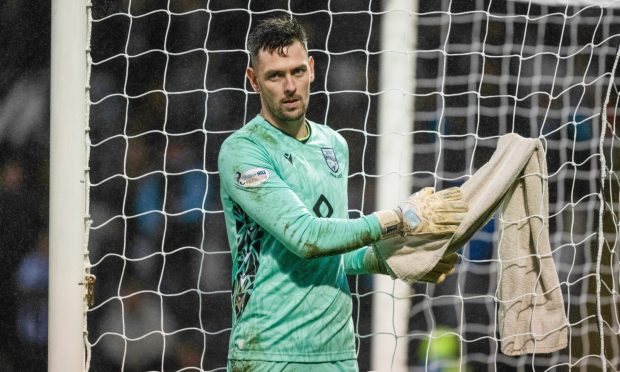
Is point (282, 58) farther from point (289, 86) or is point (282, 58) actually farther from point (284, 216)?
point (284, 216)

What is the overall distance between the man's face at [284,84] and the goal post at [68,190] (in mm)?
597

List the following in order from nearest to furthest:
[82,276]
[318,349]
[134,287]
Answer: [318,349] < [82,276] < [134,287]

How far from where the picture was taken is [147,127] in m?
3.09

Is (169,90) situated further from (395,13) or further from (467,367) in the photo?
(467,367)

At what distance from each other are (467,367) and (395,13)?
116 centimetres

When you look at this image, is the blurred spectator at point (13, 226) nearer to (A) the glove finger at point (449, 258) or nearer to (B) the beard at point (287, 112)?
(B) the beard at point (287, 112)

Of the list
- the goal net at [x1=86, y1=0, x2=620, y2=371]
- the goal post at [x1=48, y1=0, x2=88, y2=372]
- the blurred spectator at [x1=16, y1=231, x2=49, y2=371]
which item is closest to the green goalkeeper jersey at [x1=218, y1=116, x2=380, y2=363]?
the goal post at [x1=48, y1=0, x2=88, y2=372]

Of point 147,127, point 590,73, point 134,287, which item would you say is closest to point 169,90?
point 147,127

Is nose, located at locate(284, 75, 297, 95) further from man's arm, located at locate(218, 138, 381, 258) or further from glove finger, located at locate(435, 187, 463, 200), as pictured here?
glove finger, located at locate(435, 187, 463, 200)

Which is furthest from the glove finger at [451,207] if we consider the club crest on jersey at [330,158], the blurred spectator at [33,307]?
the blurred spectator at [33,307]

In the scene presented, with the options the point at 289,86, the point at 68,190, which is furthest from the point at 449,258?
the point at 68,190

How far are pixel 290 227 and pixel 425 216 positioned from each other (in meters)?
0.29

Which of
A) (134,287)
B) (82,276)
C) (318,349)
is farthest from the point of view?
(134,287)

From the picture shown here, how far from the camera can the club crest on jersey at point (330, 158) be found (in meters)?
2.06
